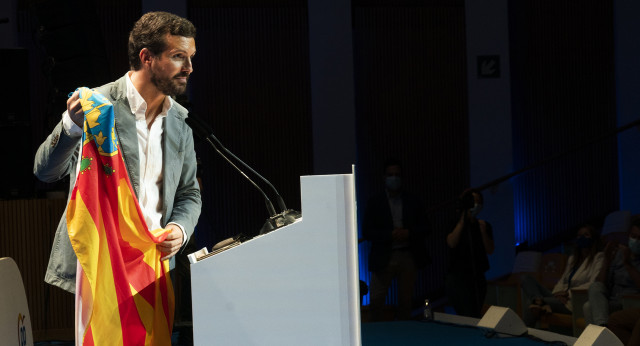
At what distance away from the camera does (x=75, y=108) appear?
1.89 meters

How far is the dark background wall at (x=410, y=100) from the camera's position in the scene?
7.60 meters

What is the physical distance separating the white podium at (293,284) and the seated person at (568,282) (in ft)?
14.1

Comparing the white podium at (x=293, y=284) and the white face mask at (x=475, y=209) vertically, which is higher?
the white podium at (x=293, y=284)

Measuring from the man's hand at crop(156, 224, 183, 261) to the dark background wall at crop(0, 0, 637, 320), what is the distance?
5.42 meters

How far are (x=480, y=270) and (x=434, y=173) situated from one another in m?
2.06

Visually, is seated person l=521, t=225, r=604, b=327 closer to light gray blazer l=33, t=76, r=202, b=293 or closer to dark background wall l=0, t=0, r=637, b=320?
dark background wall l=0, t=0, r=637, b=320

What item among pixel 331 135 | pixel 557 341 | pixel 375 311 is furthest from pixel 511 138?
pixel 557 341

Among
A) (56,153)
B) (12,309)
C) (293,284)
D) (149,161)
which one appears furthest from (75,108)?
(12,309)

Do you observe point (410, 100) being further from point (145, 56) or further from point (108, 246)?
point (108, 246)

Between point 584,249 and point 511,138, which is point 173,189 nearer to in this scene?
point 584,249

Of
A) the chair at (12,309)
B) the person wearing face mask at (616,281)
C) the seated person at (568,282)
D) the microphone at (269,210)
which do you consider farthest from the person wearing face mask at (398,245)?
the microphone at (269,210)

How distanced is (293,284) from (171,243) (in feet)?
1.54

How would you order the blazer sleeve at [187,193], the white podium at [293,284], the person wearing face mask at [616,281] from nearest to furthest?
the white podium at [293,284], the blazer sleeve at [187,193], the person wearing face mask at [616,281]

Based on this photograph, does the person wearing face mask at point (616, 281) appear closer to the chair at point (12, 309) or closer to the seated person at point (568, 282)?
the seated person at point (568, 282)
